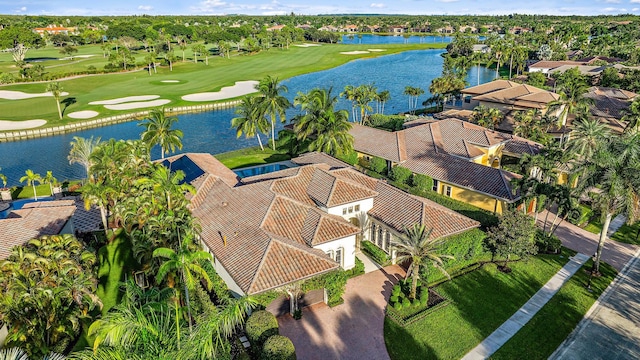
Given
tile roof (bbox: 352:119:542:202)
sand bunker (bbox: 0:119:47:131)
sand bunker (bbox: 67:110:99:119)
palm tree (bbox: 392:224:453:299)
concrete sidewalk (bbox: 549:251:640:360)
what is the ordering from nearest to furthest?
concrete sidewalk (bbox: 549:251:640:360), palm tree (bbox: 392:224:453:299), tile roof (bbox: 352:119:542:202), sand bunker (bbox: 0:119:47:131), sand bunker (bbox: 67:110:99:119)

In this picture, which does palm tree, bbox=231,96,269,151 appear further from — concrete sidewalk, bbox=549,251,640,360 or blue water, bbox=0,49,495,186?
concrete sidewalk, bbox=549,251,640,360

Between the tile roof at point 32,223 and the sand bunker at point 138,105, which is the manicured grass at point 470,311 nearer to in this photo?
the tile roof at point 32,223

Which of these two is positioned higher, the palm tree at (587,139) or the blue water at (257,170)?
the palm tree at (587,139)

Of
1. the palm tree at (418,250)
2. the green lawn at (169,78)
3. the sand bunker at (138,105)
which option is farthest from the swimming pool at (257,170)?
the sand bunker at (138,105)

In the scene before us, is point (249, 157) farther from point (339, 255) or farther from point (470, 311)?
point (470, 311)

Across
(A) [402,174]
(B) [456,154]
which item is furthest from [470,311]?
(B) [456,154]

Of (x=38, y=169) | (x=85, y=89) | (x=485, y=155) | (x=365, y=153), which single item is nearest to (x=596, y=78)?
(x=485, y=155)

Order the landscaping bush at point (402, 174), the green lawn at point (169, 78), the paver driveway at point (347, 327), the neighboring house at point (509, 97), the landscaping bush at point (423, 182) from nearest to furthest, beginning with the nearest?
1. the paver driveway at point (347, 327)
2. the landscaping bush at point (423, 182)
3. the landscaping bush at point (402, 174)
4. the neighboring house at point (509, 97)
5. the green lawn at point (169, 78)

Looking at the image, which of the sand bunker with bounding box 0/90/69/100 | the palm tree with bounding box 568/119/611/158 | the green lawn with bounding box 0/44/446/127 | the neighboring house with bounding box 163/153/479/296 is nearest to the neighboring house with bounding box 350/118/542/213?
the palm tree with bounding box 568/119/611/158
